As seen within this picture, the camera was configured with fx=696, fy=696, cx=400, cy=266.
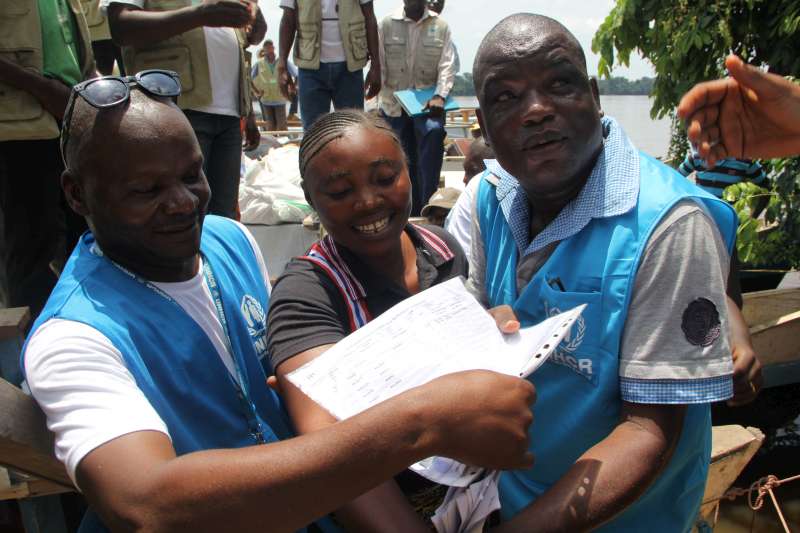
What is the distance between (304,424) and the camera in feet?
4.56

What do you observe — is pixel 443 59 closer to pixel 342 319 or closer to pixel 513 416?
pixel 342 319

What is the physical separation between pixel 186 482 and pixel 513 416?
0.56 metres

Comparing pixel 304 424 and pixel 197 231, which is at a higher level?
pixel 197 231

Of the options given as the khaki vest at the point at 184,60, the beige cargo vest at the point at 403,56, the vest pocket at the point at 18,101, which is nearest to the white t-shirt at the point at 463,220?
the khaki vest at the point at 184,60

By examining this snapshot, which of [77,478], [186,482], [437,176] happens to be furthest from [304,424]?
[437,176]

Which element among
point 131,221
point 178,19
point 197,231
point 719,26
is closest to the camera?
point 131,221

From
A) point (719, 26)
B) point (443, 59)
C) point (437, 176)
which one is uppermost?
point (719, 26)

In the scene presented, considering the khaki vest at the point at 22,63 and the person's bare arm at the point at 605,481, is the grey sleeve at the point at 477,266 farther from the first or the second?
the khaki vest at the point at 22,63

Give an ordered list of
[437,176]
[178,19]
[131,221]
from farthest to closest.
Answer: [437,176] < [178,19] < [131,221]

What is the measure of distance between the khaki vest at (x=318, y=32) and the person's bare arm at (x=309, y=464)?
446cm

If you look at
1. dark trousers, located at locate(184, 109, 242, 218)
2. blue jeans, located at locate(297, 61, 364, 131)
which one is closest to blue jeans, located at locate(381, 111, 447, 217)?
blue jeans, located at locate(297, 61, 364, 131)

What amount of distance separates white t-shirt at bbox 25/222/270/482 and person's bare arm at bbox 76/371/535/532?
0.06 metres

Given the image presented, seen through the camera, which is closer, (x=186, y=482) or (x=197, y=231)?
(x=186, y=482)

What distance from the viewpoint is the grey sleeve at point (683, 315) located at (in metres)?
1.35
